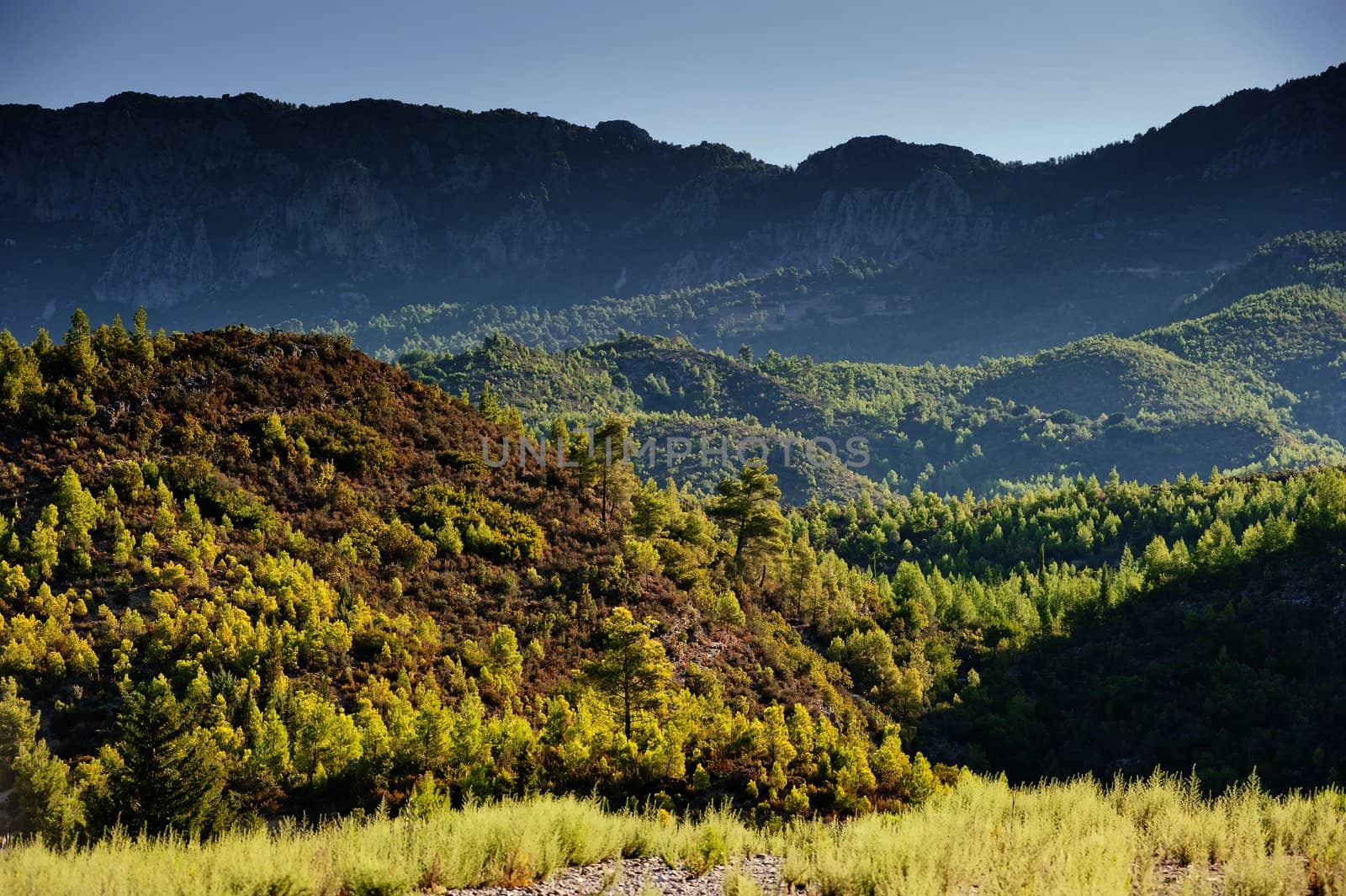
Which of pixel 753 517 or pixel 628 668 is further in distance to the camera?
pixel 753 517

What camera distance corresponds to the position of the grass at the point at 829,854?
570 inches

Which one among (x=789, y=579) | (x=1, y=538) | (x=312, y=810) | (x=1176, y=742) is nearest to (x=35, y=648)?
(x=1, y=538)

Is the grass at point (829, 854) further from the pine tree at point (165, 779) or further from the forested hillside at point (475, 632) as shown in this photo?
the forested hillside at point (475, 632)

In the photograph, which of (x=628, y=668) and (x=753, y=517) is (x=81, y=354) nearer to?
(x=628, y=668)

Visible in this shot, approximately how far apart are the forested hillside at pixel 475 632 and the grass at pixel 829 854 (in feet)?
22.3

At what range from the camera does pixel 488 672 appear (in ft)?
121

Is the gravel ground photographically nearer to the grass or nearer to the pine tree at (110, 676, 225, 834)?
the grass

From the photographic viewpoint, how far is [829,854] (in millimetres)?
16281

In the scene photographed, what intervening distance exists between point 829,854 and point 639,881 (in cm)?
342

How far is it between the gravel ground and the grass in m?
0.29

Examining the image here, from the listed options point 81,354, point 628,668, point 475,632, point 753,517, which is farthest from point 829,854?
point 81,354

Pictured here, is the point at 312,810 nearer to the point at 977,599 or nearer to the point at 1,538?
the point at 1,538

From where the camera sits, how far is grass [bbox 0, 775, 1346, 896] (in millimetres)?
14469

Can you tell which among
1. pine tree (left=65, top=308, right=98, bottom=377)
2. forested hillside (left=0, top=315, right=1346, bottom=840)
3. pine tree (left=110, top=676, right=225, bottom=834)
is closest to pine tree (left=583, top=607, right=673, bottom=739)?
forested hillside (left=0, top=315, right=1346, bottom=840)
